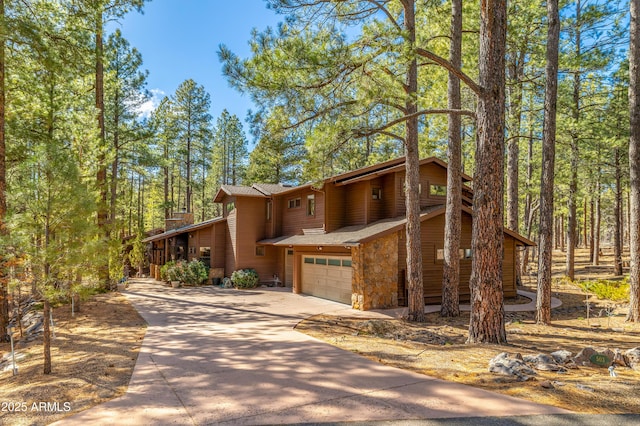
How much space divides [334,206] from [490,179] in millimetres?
9529

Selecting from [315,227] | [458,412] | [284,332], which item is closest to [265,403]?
[458,412]

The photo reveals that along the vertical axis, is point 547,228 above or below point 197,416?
above

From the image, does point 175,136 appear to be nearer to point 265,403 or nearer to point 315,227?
point 315,227

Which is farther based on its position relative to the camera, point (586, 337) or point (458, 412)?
point (586, 337)

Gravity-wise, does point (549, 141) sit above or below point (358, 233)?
above

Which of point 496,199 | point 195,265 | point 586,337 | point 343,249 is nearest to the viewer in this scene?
point 496,199

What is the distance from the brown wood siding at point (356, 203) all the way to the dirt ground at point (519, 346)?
5317 mm

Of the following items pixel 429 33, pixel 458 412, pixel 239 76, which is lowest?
pixel 458 412

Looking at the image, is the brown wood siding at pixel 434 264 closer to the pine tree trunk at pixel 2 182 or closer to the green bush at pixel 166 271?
the pine tree trunk at pixel 2 182

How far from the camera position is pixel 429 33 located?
496 inches

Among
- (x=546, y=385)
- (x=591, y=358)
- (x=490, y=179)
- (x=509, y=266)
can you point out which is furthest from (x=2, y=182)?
(x=509, y=266)

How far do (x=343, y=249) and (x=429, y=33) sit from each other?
26.7 ft

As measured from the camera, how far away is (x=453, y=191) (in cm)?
1134

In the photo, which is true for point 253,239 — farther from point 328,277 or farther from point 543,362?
point 543,362
